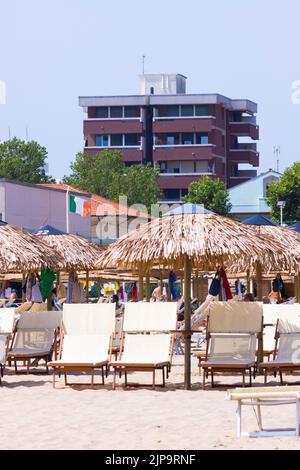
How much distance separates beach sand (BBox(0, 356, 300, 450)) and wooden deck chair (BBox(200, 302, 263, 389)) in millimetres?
472

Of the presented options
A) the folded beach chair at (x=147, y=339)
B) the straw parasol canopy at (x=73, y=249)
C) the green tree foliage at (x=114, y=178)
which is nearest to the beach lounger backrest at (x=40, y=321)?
the folded beach chair at (x=147, y=339)

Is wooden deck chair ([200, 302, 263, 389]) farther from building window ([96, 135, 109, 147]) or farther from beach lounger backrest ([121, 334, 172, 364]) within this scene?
building window ([96, 135, 109, 147])

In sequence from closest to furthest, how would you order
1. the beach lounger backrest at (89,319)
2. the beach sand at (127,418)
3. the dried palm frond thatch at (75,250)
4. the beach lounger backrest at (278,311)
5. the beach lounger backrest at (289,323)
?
the beach sand at (127,418)
the beach lounger backrest at (89,319)
the beach lounger backrest at (289,323)
the beach lounger backrest at (278,311)
the dried palm frond thatch at (75,250)

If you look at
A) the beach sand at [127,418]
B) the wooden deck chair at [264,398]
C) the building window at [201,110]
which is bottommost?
the beach sand at [127,418]

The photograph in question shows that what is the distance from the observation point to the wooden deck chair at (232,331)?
625 inches

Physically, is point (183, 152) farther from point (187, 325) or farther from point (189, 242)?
point (189, 242)

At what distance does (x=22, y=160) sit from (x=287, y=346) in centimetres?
8018

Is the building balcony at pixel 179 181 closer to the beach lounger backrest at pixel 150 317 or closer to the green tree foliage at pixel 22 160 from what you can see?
the green tree foliage at pixel 22 160

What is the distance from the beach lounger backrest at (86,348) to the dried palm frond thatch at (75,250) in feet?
30.4

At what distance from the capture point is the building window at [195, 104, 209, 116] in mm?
118812

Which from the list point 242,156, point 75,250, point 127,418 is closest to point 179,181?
point 242,156

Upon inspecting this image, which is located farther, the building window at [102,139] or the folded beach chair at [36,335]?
the building window at [102,139]

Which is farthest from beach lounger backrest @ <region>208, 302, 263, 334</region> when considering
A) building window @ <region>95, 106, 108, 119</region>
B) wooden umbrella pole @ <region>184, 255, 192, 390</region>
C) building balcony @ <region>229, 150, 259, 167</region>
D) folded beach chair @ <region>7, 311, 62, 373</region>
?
building balcony @ <region>229, 150, 259, 167</region>
